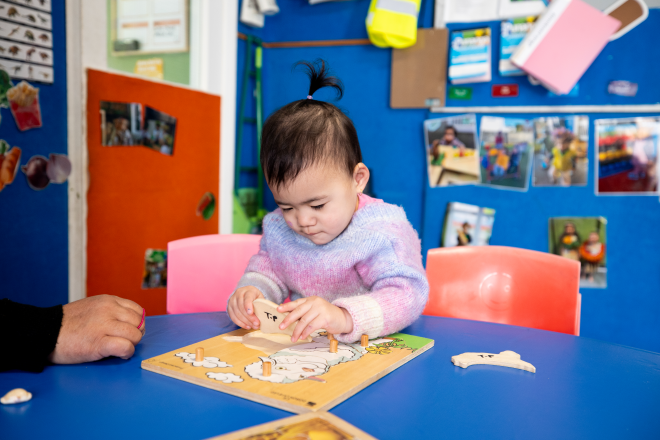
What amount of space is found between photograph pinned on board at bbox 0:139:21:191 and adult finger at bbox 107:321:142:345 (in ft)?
4.06

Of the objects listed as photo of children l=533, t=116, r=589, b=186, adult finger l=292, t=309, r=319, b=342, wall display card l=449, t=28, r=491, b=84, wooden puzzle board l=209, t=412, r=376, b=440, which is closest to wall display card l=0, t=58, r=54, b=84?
adult finger l=292, t=309, r=319, b=342

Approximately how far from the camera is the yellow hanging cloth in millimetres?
2434

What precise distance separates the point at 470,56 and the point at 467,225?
0.85m

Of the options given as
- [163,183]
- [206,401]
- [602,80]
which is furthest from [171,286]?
[602,80]

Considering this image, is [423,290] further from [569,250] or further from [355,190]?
[569,250]

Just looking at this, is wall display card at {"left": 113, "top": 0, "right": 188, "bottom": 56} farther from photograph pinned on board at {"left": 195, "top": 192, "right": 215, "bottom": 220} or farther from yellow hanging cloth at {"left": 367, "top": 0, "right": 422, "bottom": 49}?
yellow hanging cloth at {"left": 367, "top": 0, "right": 422, "bottom": 49}

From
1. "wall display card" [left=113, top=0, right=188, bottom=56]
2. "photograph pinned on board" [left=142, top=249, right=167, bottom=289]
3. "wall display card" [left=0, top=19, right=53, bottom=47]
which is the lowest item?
"photograph pinned on board" [left=142, top=249, right=167, bottom=289]

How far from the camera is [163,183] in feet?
7.40

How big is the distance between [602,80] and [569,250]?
81 cm

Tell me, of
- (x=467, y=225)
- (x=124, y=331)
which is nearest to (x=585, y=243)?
(x=467, y=225)

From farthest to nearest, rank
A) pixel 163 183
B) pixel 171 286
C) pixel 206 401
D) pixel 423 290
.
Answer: pixel 163 183 → pixel 171 286 → pixel 423 290 → pixel 206 401

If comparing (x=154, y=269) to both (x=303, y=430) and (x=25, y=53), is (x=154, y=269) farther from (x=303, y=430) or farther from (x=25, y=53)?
(x=303, y=430)

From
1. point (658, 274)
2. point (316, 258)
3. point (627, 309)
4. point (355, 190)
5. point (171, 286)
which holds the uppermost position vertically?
point (355, 190)

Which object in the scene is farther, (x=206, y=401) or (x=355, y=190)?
(x=355, y=190)
